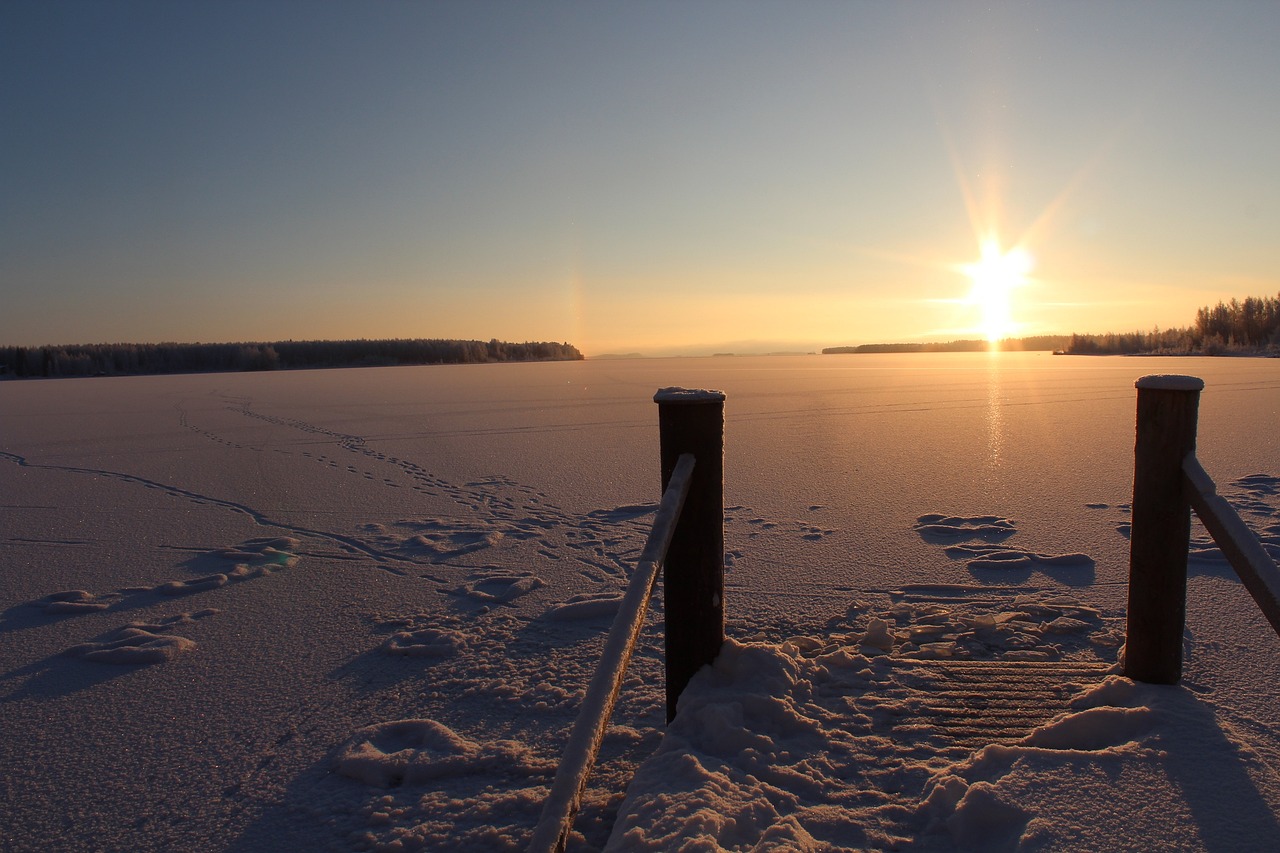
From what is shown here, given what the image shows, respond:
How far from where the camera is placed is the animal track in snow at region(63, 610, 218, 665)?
2.66 meters

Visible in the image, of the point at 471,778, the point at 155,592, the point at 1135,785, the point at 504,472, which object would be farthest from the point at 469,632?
the point at 504,472

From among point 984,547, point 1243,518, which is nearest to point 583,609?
point 984,547

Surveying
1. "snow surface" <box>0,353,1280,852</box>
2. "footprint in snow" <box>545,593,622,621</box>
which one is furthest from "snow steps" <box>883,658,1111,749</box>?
"footprint in snow" <box>545,593,622,621</box>

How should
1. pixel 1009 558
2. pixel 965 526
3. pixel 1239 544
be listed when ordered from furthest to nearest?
pixel 965 526
pixel 1009 558
pixel 1239 544

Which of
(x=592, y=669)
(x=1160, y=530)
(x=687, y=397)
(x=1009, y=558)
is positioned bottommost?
(x=592, y=669)

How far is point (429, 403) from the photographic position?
13477 mm

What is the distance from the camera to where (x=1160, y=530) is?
7.07 ft

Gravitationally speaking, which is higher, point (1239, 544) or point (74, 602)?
point (1239, 544)

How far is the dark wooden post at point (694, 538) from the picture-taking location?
82.7 inches

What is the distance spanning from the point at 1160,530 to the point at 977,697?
72cm

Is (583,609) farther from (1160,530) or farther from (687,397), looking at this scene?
(1160,530)

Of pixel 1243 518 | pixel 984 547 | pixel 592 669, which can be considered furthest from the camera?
pixel 1243 518

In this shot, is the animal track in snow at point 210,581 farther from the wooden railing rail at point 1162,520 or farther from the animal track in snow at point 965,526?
the wooden railing rail at point 1162,520

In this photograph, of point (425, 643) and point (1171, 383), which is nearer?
point (1171, 383)
